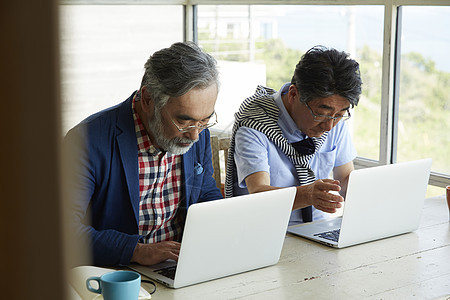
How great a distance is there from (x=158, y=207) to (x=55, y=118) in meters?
1.49

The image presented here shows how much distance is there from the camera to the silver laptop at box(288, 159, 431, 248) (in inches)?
59.2

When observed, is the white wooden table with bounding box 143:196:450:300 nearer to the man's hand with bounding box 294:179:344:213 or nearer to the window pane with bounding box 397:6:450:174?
the man's hand with bounding box 294:179:344:213

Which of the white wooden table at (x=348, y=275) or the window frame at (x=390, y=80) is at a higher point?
the window frame at (x=390, y=80)

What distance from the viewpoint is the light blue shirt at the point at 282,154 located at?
72.0 inches

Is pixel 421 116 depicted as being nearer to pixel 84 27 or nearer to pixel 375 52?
pixel 375 52

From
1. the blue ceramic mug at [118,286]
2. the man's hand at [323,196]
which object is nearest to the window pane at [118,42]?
the man's hand at [323,196]

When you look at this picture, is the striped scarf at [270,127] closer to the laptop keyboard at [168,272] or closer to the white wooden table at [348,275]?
the white wooden table at [348,275]

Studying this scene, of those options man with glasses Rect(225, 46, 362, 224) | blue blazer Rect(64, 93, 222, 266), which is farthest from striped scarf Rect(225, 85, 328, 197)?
blue blazer Rect(64, 93, 222, 266)

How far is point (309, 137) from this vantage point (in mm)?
1944

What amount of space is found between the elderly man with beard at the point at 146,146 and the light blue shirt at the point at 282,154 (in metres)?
0.29

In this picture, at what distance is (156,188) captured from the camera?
1.58m

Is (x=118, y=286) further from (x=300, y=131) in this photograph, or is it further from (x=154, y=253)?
(x=300, y=131)

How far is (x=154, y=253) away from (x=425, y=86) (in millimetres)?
1557

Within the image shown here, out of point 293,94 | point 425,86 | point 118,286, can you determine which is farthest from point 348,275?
point 425,86
